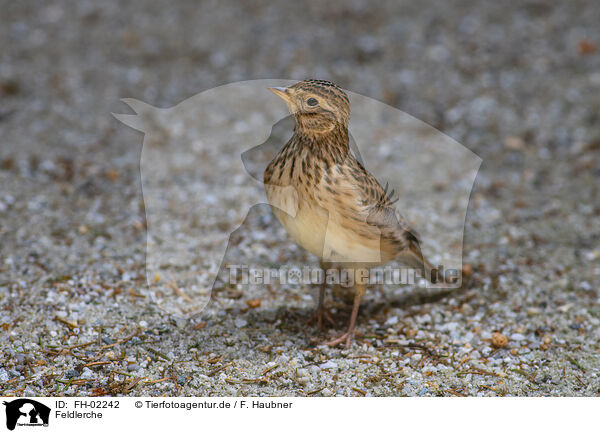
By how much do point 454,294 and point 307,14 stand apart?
20.6 feet

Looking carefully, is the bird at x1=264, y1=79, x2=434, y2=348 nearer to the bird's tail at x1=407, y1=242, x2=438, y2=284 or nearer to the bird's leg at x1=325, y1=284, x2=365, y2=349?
the bird's leg at x1=325, y1=284, x2=365, y2=349

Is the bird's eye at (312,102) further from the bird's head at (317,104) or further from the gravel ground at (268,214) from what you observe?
the gravel ground at (268,214)

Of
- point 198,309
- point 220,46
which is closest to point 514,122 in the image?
point 220,46

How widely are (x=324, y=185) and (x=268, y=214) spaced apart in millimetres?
2467

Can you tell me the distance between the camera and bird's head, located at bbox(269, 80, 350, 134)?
4133 millimetres

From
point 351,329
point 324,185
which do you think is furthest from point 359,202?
point 351,329

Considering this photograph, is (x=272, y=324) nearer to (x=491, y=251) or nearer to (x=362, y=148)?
(x=491, y=251)

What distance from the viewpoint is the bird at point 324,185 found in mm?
4187

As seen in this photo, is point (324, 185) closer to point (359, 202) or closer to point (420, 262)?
point (359, 202)
